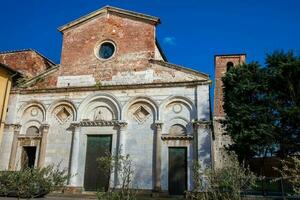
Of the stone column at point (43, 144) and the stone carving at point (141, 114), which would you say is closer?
the stone carving at point (141, 114)

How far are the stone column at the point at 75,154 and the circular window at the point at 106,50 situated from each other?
4.39 meters

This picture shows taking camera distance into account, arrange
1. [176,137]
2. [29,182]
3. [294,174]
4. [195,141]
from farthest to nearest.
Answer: [176,137] < [195,141] < [29,182] < [294,174]

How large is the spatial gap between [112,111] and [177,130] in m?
3.79

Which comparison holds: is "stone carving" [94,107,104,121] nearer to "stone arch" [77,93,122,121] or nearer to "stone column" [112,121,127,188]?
"stone arch" [77,93,122,121]

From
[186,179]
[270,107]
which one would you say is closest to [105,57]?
[186,179]

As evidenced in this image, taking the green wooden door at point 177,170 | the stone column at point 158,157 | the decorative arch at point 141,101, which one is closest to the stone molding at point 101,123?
the decorative arch at point 141,101

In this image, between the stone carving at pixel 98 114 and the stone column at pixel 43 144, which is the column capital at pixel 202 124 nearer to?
the stone carving at pixel 98 114

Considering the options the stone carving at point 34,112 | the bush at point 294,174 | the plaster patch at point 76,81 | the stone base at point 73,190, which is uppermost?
the plaster patch at point 76,81

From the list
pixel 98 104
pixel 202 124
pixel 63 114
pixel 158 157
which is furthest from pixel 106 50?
pixel 202 124

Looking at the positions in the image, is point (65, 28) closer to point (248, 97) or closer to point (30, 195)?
point (248, 97)

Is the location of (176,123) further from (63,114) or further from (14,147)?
(14,147)

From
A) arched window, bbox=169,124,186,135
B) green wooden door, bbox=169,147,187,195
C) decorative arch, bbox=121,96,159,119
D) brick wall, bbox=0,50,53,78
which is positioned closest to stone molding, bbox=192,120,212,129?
arched window, bbox=169,124,186,135

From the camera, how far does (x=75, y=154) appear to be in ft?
51.4

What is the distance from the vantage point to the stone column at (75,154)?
15242 mm
